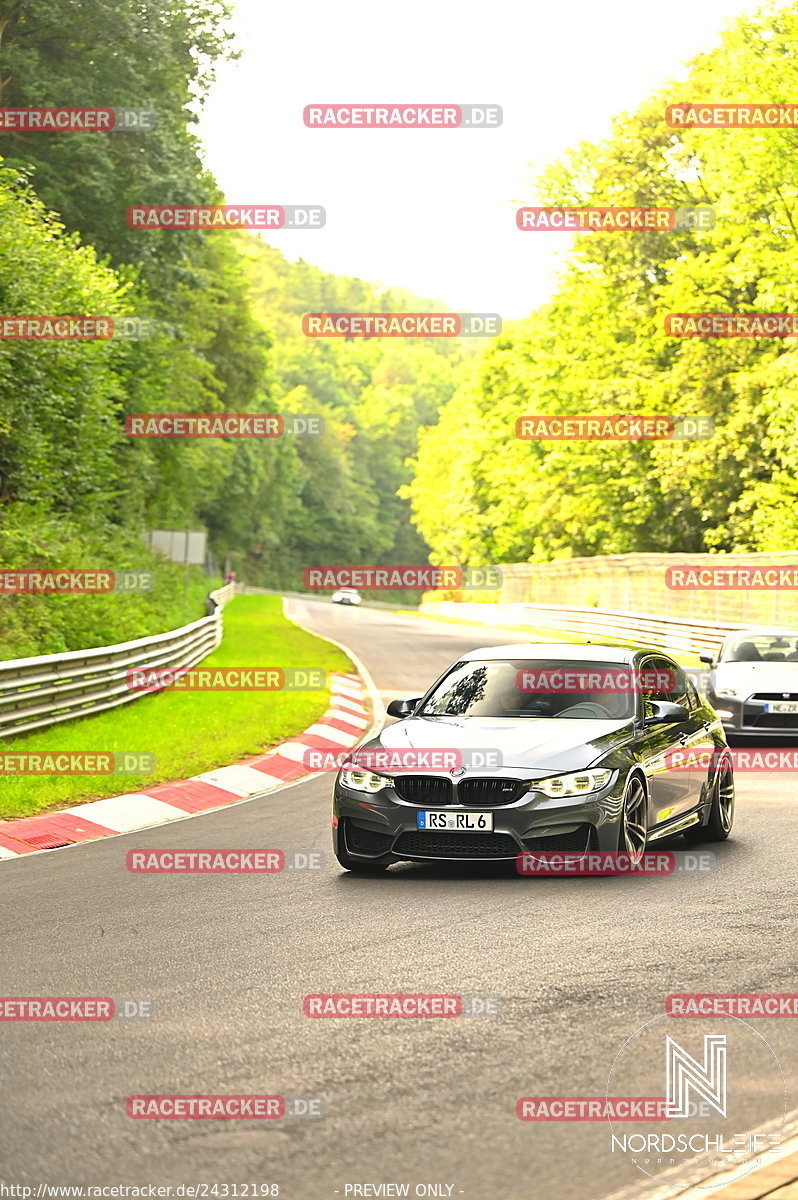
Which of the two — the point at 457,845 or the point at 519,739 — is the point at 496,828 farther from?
the point at 519,739

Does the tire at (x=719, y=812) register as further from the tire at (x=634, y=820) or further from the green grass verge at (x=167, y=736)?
the green grass verge at (x=167, y=736)

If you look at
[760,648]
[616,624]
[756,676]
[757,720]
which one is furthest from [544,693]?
[616,624]

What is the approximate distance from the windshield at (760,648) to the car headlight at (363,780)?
11793mm

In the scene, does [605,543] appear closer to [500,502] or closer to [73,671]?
[500,502]

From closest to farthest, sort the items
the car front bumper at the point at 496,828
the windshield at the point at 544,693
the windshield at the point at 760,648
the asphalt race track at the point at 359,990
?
1. the asphalt race track at the point at 359,990
2. the car front bumper at the point at 496,828
3. the windshield at the point at 544,693
4. the windshield at the point at 760,648

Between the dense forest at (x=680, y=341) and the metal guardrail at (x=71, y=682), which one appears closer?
the metal guardrail at (x=71, y=682)

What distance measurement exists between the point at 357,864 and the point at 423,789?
74cm

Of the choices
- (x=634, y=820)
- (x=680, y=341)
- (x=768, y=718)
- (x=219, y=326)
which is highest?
(x=219, y=326)

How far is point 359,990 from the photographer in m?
6.84

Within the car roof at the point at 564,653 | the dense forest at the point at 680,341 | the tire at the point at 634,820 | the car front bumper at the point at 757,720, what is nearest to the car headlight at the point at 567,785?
the tire at the point at 634,820

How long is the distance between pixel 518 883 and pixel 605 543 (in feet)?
173

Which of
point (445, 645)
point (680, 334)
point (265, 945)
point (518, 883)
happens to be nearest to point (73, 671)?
point (518, 883)

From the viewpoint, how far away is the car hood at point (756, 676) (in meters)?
19.5

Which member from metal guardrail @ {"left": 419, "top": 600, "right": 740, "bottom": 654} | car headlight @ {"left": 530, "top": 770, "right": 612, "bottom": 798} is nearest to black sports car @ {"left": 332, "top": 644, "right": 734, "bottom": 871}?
car headlight @ {"left": 530, "top": 770, "right": 612, "bottom": 798}
